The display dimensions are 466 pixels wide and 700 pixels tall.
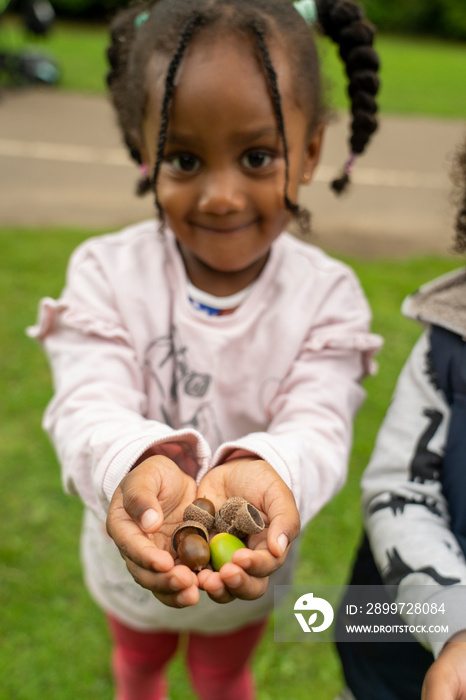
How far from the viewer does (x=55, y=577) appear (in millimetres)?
2635

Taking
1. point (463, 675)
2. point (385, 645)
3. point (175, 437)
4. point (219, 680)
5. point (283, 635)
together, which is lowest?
point (283, 635)

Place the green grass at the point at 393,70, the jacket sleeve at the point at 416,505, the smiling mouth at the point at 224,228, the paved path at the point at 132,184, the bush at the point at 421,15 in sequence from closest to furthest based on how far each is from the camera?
the jacket sleeve at the point at 416,505, the smiling mouth at the point at 224,228, the paved path at the point at 132,184, the green grass at the point at 393,70, the bush at the point at 421,15

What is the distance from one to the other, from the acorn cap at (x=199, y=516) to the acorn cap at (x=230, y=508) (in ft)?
0.08

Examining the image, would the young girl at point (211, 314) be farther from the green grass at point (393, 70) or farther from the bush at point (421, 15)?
the bush at point (421, 15)

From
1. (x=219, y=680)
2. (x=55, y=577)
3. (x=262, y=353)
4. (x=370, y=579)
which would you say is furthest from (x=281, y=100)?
(x=55, y=577)

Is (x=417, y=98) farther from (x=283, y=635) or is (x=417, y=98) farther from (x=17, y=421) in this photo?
(x=283, y=635)

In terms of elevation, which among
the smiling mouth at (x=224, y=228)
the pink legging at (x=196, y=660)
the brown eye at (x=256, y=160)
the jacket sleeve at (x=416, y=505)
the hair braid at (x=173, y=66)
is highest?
the hair braid at (x=173, y=66)

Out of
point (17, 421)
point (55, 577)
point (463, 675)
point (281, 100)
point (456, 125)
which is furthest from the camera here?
point (456, 125)

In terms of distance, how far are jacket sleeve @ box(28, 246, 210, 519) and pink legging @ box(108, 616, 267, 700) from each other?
0.61m

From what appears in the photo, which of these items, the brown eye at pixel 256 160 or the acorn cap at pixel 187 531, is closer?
the acorn cap at pixel 187 531

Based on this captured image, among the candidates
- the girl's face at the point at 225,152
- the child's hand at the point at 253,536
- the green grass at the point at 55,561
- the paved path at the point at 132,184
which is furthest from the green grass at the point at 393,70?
the child's hand at the point at 253,536

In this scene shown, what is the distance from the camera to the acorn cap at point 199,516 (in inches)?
46.5

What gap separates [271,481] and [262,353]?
1.50 ft

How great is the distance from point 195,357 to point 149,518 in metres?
0.59
